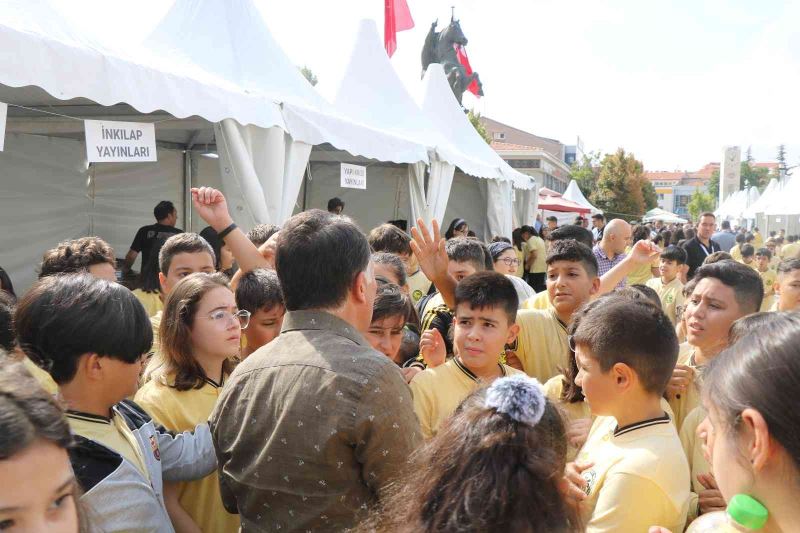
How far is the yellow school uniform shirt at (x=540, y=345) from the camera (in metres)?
3.36

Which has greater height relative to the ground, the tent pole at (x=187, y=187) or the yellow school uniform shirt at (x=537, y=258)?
the tent pole at (x=187, y=187)

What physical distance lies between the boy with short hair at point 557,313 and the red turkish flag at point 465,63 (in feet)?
60.6

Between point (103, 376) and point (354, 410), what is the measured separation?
0.76 metres

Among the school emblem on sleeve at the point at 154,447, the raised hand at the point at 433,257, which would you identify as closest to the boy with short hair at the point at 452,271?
the raised hand at the point at 433,257

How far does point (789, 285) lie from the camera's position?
4383 millimetres

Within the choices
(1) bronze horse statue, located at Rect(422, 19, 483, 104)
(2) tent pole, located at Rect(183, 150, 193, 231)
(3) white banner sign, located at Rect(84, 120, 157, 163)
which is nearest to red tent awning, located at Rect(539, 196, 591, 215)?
(1) bronze horse statue, located at Rect(422, 19, 483, 104)

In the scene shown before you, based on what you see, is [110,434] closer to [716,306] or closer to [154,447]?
[154,447]

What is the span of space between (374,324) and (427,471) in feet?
6.25

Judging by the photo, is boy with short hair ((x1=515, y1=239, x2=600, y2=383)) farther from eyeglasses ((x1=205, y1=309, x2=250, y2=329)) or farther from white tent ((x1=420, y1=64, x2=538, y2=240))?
white tent ((x1=420, y1=64, x2=538, y2=240))

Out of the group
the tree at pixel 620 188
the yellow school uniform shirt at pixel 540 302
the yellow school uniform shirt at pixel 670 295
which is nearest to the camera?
the yellow school uniform shirt at pixel 540 302

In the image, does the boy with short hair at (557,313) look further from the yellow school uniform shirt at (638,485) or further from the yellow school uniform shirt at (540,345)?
the yellow school uniform shirt at (638,485)

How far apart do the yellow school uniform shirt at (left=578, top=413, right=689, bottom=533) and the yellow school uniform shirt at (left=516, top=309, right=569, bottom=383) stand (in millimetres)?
1358

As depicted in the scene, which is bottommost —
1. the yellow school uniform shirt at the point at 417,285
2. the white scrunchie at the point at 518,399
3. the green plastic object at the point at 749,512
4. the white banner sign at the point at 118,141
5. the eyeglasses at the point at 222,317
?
the yellow school uniform shirt at the point at 417,285

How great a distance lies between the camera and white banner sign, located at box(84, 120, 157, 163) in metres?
4.68
